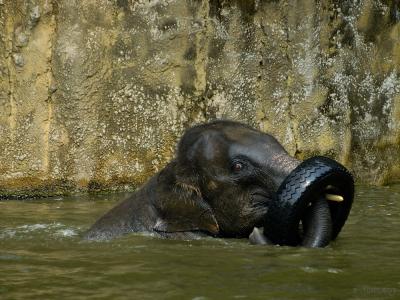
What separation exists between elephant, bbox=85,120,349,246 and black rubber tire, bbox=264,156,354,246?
408 mm

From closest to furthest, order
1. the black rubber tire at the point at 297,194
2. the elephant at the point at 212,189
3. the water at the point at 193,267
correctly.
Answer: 1. the water at the point at 193,267
2. the black rubber tire at the point at 297,194
3. the elephant at the point at 212,189

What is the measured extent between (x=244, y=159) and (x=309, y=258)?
4.91ft

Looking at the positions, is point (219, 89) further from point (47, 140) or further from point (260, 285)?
A: point (260, 285)

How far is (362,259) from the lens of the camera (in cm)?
527

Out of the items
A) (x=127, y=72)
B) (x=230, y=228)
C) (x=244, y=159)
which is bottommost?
(x=230, y=228)

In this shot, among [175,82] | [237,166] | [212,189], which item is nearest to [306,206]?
[237,166]

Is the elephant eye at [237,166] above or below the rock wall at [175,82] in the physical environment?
below

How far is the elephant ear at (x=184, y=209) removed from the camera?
6664 mm

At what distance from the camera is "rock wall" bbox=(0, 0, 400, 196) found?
10.8m

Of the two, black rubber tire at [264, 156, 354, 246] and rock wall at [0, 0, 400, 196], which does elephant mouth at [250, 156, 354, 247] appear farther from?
rock wall at [0, 0, 400, 196]

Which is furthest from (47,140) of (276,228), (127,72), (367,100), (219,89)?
(276,228)

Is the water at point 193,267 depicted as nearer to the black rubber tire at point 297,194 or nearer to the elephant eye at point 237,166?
the black rubber tire at point 297,194

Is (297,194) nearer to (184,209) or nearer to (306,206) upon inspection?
(306,206)

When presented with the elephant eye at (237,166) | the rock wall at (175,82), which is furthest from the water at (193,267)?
the rock wall at (175,82)
